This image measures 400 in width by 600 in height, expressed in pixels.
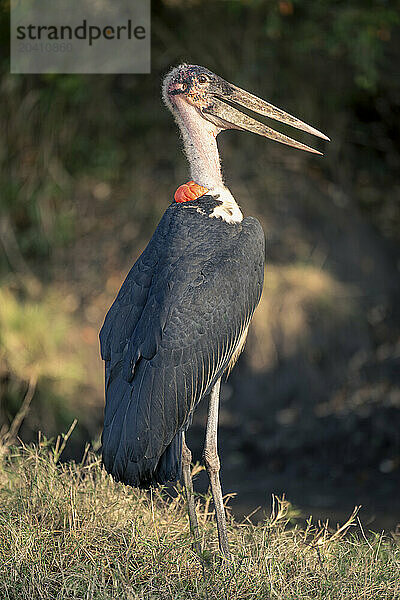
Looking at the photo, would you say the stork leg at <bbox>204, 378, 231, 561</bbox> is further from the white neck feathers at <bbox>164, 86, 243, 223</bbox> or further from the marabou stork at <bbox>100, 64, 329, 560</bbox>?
the white neck feathers at <bbox>164, 86, 243, 223</bbox>

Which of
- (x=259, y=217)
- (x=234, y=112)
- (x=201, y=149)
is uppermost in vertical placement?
(x=234, y=112)

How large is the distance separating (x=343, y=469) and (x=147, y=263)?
3741 millimetres

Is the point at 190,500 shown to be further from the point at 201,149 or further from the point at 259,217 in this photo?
the point at 259,217

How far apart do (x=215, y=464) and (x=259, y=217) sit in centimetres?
477

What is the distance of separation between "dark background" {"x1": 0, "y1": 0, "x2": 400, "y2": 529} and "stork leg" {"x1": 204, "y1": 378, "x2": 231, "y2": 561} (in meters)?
3.10

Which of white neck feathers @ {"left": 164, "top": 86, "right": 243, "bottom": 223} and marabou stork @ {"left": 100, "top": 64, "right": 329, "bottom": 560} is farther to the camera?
white neck feathers @ {"left": 164, "top": 86, "right": 243, "bottom": 223}

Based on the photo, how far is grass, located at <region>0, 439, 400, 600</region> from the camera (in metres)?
3.15

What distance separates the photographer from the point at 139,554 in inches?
133

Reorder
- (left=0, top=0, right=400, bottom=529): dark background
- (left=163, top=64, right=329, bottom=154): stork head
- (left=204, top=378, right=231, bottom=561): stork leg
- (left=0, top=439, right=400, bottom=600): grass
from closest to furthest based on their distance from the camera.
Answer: (left=0, top=439, right=400, bottom=600): grass, (left=204, top=378, right=231, bottom=561): stork leg, (left=163, top=64, right=329, bottom=154): stork head, (left=0, top=0, right=400, bottom=529): dark background

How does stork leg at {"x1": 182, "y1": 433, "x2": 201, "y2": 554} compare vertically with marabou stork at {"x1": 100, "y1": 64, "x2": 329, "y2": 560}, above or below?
below

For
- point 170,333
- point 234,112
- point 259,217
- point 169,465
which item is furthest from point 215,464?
point 259,217

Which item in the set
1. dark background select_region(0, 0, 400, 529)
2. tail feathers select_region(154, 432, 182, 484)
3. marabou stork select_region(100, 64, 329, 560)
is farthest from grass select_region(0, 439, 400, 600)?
dark background select_region(0, 0, 400, 529)

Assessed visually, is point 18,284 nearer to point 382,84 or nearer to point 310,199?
point 310,199

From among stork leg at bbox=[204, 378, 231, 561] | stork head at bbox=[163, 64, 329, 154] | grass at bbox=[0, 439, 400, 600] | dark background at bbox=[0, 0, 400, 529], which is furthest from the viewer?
dark background at bbox=[0, 0, 400, 529]
